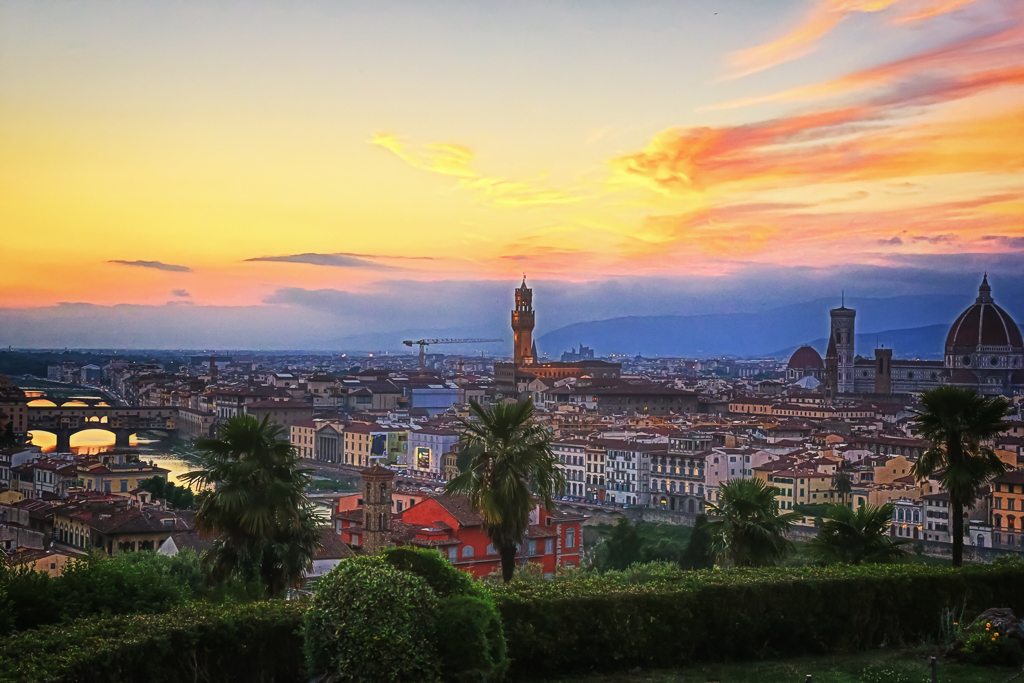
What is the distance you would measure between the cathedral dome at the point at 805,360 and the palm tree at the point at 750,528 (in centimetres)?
10132

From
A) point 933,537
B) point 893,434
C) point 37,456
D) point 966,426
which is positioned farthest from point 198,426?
point 966,426

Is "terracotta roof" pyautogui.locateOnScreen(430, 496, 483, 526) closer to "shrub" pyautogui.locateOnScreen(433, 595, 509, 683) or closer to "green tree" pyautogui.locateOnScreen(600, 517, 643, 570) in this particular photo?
"green tree" pyautogui.locateOnScreen(600, 517, 643, 570)

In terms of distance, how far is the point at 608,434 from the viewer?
48.0 m

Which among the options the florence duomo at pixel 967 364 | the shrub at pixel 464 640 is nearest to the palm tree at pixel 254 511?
the shrub at pixel 464 640

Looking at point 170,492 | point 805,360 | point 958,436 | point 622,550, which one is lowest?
point 622,550

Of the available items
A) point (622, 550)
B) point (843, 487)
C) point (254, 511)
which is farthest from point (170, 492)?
point (254, 511)

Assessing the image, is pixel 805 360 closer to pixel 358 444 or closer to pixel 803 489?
pixel 358 444

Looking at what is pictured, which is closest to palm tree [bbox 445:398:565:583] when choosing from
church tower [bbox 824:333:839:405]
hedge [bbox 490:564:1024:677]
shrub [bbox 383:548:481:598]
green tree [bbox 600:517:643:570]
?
hedge [bbox 490:564:1024:677]

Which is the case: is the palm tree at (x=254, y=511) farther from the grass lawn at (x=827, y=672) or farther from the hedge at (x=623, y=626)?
the grass lawn at (x=827, y=672)

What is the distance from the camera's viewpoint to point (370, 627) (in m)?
5.77

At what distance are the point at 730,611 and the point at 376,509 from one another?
11408mm

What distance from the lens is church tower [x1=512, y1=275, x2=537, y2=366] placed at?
10238 centimetres

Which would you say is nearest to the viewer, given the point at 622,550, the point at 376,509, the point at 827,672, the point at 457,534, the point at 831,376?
the point at 827,672

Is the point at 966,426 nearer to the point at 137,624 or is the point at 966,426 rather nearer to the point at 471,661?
the point at 471,661
